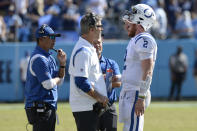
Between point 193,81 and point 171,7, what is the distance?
3163 mm

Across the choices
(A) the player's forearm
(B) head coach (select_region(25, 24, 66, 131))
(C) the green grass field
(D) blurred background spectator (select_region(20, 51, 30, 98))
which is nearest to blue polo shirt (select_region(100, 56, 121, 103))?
(A) the player's forearm

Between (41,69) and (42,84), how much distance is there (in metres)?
0.19

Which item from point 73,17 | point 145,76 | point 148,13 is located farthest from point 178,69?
point 145,76

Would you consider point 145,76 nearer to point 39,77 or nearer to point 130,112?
point 130,112

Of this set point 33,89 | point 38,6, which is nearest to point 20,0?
point 38,6

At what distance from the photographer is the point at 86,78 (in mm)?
6301

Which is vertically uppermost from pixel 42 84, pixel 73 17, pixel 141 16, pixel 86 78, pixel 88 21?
pixel 73 17

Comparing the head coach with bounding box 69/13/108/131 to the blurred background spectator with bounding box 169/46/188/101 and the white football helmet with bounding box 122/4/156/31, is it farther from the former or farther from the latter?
the blurred background spectator with bounding box 169/46/188/101

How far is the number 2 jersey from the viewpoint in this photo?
6797 millimetres

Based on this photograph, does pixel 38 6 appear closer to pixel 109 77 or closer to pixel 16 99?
pixel 16 99

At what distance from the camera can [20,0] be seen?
19.4 metres

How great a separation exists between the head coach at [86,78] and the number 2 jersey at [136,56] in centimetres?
57

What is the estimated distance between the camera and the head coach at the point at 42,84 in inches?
270

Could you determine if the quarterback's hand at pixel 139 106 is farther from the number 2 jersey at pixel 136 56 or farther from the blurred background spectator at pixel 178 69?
the blurred background spectator at pixel 178 69
